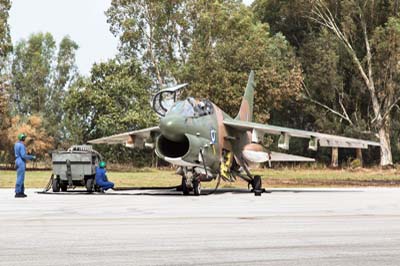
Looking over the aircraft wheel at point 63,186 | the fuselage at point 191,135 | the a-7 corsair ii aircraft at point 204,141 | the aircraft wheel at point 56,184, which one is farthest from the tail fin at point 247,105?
the aircraft wheel at point 56,184

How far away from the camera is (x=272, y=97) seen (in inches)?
2104

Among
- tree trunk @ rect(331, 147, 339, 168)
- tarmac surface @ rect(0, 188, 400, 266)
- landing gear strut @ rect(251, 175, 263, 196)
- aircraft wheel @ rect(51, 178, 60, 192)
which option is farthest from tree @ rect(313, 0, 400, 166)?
tarmac surface @ rect(0, 188, 400, 266)

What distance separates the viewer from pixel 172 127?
66.3 ft

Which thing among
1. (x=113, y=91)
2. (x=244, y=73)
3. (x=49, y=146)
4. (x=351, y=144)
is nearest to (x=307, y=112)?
(x=244, y=73)

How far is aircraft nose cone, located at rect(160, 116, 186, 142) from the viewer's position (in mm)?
20203

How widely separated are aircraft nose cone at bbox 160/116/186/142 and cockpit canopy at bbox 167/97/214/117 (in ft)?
1.50

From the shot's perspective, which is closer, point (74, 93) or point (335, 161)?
point (74, 93)

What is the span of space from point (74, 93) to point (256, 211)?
42.0m

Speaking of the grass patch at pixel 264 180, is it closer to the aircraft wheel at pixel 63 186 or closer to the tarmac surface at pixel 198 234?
the aircraft wheel at pixel 63 186

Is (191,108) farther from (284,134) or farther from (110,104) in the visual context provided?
(110,104)

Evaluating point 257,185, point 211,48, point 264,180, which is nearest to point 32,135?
point 211,48

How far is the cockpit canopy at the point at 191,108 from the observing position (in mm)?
20938

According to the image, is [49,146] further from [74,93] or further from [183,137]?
[183,137]

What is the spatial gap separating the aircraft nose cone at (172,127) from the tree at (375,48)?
37921 mm
